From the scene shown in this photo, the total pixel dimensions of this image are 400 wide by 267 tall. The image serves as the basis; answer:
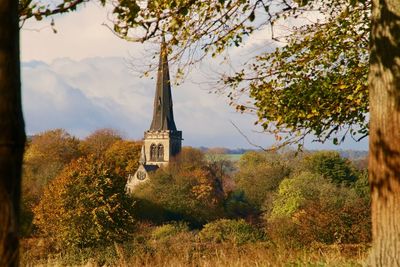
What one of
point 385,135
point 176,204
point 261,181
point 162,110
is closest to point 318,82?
point 385,135

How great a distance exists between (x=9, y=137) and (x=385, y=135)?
13.5 feet

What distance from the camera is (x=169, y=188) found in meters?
78.8

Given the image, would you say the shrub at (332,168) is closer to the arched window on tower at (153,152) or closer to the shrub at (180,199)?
the shrub at (180,199)

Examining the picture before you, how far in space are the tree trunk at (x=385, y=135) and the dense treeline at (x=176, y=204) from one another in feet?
11.3

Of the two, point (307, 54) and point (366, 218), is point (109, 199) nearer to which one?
point (366, 218)

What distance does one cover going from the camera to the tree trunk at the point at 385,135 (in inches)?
288

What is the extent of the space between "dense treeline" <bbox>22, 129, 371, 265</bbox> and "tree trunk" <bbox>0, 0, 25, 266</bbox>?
112 inches

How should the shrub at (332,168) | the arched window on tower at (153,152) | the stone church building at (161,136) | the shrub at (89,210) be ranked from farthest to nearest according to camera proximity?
the arched window on tower at (153,152) < the stone church building at (161,136) < the shrub at (332,168) < the shrub at (89,210)

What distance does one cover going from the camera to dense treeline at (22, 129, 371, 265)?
31.3 m

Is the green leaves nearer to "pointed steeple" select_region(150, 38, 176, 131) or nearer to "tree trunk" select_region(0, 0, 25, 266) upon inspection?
"tree trunk" select_region(0, 0, 25, 266)

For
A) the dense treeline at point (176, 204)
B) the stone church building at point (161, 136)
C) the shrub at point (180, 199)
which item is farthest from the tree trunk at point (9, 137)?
the stone church building at point (161, 136)

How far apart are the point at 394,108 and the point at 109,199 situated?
132 feet

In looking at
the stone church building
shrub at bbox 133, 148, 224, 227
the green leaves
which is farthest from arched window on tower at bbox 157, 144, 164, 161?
the green leaves

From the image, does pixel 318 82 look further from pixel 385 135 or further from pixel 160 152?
pixel 160 152
